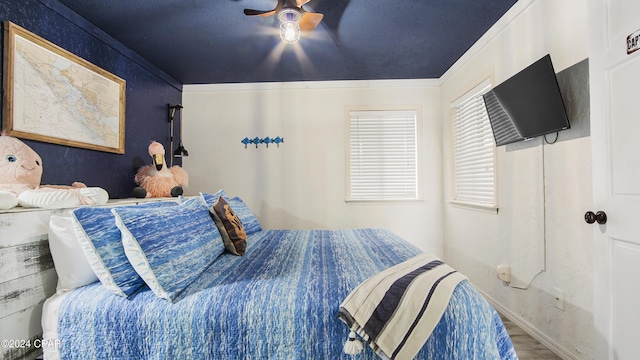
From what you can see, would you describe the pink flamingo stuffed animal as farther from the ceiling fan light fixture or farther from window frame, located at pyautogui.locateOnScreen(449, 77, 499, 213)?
window frame, located at pyautogui.locateOnScreen(449, 77, 499, 213)

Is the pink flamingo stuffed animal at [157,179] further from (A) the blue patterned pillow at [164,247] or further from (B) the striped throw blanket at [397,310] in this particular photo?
(B) the striped throw blanket at [397,310]

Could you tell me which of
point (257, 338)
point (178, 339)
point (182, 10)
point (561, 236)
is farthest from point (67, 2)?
point (561, 236)

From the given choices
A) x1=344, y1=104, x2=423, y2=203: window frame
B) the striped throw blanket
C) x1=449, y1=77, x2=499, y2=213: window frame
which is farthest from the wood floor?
x1=344, y1=104, x2=423, y2=203: window frame

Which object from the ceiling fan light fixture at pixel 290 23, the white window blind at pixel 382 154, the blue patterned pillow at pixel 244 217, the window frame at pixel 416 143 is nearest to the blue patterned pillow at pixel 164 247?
the blue patterned pillow at pixel 244 217

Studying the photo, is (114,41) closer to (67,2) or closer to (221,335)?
(67,2)

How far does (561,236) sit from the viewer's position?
1680 mm

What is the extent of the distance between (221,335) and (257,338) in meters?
0.14

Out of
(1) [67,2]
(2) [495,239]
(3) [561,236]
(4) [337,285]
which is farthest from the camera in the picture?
(2) [495,239]

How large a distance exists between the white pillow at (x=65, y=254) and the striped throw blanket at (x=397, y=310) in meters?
1.21

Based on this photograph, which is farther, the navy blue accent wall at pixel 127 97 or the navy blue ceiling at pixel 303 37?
the navy blue ceiling at pixel 303 37

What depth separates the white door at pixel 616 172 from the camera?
3.82 ft

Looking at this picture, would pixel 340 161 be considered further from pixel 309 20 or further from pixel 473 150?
pixel 309 20

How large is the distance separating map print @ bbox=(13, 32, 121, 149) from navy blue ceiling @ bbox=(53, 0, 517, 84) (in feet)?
1.59

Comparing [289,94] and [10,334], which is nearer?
[10,334]
